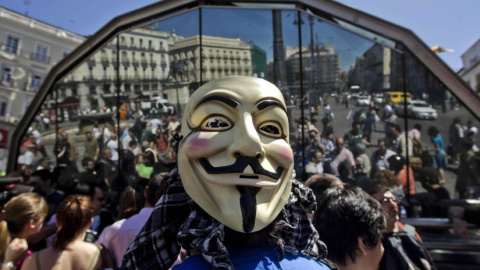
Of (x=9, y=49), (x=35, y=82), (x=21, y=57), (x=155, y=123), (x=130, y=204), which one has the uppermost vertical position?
(x=9, y=49)

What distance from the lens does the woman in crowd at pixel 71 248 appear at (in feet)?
7.03

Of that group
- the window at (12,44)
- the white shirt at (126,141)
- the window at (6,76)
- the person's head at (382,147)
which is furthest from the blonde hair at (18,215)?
the window at (12,44)

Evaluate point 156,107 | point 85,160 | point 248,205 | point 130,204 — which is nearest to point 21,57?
point 85,160

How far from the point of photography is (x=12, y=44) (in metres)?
23.5

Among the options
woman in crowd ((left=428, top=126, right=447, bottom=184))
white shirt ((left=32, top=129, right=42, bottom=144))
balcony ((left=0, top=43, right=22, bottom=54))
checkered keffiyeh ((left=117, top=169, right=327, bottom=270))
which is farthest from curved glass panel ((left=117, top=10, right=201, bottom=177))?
balcony ((left=0, top=43, right=22, bottom=54))

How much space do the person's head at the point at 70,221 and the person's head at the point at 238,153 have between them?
1.45 m

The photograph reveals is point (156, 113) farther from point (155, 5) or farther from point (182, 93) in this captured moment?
point (155, 5)

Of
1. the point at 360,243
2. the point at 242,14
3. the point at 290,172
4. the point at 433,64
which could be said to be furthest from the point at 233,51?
the point at 290,172

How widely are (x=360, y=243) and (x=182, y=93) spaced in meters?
Result: 4.18

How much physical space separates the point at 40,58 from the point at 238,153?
27587 millimetres

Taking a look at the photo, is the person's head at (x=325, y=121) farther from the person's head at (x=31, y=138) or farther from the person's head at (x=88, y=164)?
the person's head at (x=31, y=138)

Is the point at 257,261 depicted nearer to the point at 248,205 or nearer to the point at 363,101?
the point at 248,205

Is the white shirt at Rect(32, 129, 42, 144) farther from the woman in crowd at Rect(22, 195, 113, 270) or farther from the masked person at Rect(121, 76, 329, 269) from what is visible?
the masked person at Rect(121, 76, 329, 269)

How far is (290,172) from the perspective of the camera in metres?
1.18
